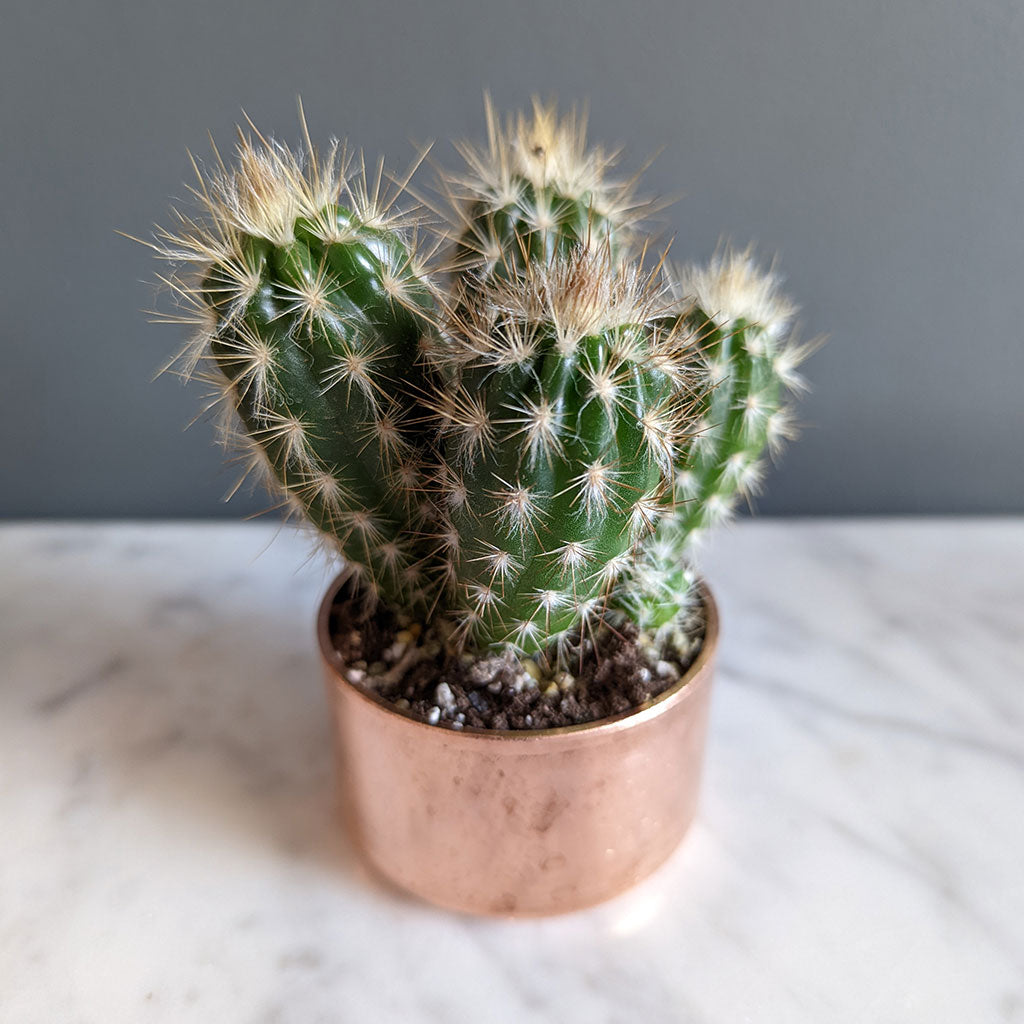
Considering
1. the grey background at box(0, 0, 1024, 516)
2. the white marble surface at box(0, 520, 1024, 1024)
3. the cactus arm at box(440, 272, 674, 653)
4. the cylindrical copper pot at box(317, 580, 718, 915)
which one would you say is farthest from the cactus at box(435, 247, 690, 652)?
the grey background at box(0, 0, 1024, 516)

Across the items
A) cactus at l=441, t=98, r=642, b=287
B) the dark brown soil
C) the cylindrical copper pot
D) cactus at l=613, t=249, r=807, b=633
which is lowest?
the cylindrical copper pot

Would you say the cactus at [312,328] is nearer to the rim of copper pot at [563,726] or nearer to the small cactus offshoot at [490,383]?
the small cactus offshoot at [490,383]

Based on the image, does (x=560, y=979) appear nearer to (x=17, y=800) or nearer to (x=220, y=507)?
(x=17, y=800)

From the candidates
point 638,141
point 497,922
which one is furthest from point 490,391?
point 638,141

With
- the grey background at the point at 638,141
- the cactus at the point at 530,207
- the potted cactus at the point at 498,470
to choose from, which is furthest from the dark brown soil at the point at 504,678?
the grey background at the point at 638,141

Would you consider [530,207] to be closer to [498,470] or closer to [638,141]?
[498,470]

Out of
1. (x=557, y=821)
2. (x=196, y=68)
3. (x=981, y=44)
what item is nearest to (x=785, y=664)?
(x=557, y=821)

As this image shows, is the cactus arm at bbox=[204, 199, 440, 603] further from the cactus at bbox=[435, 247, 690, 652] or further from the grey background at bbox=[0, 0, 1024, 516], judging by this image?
the grey background at bbox=[0, 0, 1024, 516]
